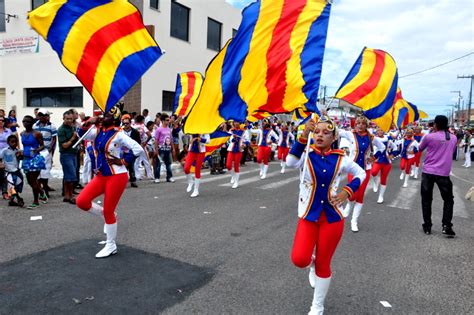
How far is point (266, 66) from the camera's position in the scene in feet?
14.8

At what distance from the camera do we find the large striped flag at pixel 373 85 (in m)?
5.98

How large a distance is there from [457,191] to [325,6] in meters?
10.3

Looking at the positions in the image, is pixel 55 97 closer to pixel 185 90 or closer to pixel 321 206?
pixel 185 90

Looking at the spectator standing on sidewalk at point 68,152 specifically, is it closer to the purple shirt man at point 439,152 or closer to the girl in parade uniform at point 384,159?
the girl in parade uniform at point 384,159

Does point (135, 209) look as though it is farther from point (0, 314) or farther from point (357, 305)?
point (357, 305)

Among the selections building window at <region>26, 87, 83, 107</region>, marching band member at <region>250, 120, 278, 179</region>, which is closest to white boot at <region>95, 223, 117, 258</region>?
marching band member at <region>250, 120, 278, 179</region>

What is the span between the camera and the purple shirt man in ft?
21.5

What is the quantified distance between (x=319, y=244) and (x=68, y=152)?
650 cm

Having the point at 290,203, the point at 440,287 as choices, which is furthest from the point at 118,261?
the point at 290,203

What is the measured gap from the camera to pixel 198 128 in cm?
453

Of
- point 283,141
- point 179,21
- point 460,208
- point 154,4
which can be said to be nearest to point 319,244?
point 460,208

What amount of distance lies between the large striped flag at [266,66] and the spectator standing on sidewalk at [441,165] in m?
3.33

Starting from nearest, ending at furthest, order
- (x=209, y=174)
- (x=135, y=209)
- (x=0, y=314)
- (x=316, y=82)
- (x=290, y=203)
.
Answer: (x=0, y=314), (x=316, y=82), (x=135, y=209), (x=290, y=203), (x=209, y=174)

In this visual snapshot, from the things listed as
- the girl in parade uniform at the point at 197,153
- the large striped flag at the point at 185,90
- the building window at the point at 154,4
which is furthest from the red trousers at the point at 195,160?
the building window at the point at 154,4
